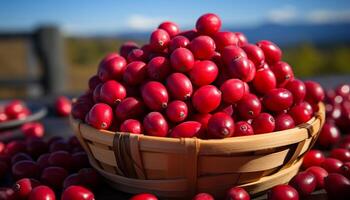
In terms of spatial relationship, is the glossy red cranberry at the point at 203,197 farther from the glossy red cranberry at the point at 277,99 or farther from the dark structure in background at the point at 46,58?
the dark structure in background at the point at 46,58

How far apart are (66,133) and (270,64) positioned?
1.16 metres

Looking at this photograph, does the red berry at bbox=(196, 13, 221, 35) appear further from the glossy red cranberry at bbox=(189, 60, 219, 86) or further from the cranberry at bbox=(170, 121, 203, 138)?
the cranberry at bbox=(170, 121, 203, 138)

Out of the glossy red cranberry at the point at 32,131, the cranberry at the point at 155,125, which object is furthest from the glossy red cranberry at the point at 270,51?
the glossy red cranberry at the point at 32,131

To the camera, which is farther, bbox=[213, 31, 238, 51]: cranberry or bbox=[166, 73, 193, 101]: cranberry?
bbox=[213, 31, 238, 51]: cranberry

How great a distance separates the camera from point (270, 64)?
1438 millimetres

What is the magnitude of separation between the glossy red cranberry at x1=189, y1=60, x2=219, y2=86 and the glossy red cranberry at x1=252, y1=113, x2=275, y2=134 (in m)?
0.19

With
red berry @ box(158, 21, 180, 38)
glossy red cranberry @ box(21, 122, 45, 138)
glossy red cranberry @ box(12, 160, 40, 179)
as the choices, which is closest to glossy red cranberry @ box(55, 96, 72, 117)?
glossy red cranberry @ box(21, 122, 45, 138)

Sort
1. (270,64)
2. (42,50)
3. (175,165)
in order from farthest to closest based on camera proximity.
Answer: (42,50), (270,64), (175,165)

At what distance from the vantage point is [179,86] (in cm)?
122

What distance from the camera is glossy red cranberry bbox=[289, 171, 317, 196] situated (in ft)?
4.04

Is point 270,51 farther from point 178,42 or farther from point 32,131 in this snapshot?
point 32,131

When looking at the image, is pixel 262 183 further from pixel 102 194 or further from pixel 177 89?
pixel 102 194

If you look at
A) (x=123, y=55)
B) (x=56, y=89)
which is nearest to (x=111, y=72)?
(x=123, y=55)

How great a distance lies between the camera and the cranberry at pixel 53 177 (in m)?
1.33
